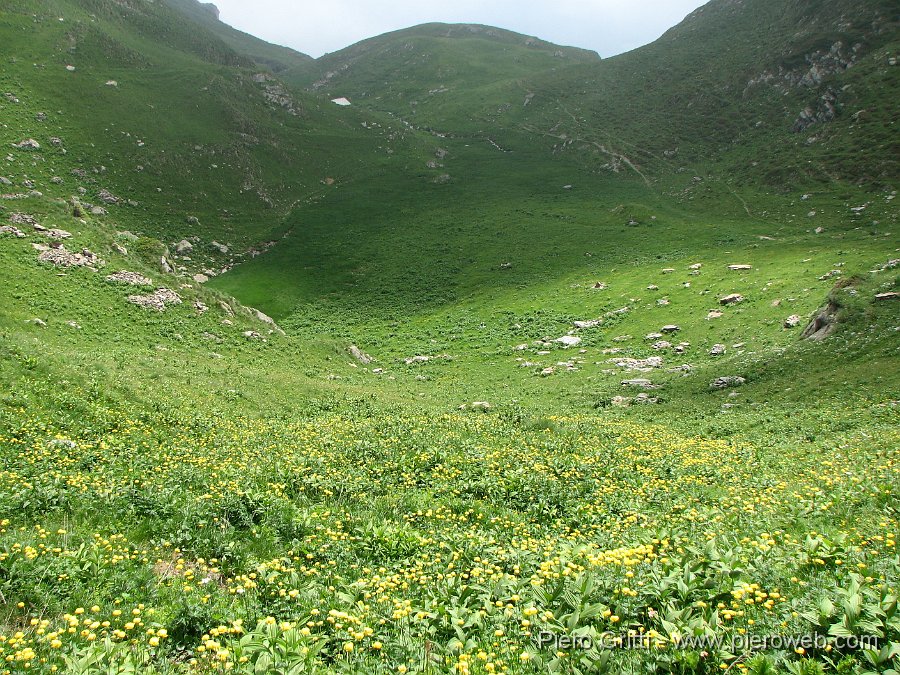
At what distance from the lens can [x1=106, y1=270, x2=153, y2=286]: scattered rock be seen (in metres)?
35.1

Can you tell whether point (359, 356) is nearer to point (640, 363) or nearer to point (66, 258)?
point (66, 258)

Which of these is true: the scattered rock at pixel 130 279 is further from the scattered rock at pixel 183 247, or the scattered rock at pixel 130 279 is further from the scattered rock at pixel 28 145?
the scattered rock at pixel 28 145

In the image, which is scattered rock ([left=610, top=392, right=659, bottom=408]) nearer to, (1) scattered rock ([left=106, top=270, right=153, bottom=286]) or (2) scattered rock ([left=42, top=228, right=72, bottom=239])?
(1) scattered rock ([left=106, top=270, right=153, bottom=286])

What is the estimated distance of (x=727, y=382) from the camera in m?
29.6

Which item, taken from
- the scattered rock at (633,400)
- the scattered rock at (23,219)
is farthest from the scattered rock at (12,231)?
the scattered rock at (633,400)

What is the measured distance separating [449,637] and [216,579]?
456 cm

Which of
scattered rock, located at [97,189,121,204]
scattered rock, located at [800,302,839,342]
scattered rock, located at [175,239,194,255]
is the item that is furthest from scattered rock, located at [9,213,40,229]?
scattered rock, located at [800,302,839,342]

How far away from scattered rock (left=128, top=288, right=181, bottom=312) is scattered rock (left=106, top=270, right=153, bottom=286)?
1.15 m

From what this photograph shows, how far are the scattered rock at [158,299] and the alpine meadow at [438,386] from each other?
25 cm

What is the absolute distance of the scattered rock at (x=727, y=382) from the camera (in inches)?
1146

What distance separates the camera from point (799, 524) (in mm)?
9148

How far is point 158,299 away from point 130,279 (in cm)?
279

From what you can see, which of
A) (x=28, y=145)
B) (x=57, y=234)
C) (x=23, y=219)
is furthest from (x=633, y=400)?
(x=28, y=145)

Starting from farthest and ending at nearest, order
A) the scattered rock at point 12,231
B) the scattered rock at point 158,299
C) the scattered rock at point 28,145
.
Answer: the scattered rock at point 28,145 < the scattered rock at point 158,299 < the scattered rock at point 12,231
